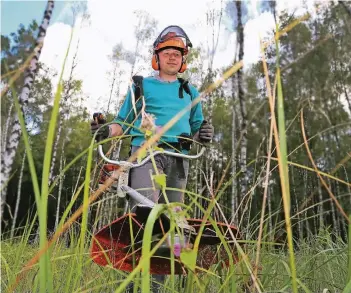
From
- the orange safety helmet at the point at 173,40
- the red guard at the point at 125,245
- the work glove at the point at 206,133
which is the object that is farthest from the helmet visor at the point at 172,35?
the red guard at the point at 125,245

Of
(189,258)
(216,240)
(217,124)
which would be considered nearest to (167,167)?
(216,240)

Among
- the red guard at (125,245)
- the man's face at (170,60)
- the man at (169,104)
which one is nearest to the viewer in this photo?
the red guard at (125,245)

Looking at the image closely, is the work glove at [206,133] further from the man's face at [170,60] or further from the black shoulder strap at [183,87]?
the man's face at [170,60]

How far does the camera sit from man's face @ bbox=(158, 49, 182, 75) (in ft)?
8.43

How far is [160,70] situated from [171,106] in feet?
0.87

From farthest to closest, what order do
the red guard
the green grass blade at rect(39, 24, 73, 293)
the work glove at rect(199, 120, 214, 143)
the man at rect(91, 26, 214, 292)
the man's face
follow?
the man's face
the man at rect(91, 26, 214, 292)
the work glove at rect(199, 120, 214, 143)
the red guard
the green grass blade at rect(39, 24, 73, 293)

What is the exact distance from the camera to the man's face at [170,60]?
2.57 metres

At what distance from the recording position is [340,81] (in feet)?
63.9

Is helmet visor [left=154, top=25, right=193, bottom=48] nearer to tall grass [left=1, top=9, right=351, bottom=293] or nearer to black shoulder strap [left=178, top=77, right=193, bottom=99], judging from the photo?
black shoulder strap [left=178, top=77, right=193, bottom=99]

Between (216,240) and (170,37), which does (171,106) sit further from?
(216,240)

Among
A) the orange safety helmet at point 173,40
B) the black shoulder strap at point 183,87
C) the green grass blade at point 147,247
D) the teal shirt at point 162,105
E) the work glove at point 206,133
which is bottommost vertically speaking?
the green grass blade at point 147,247

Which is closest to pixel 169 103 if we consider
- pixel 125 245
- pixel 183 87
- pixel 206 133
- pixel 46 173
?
pixel 183 87

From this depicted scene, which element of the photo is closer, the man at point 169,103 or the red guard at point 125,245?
the red guard at point 125,245

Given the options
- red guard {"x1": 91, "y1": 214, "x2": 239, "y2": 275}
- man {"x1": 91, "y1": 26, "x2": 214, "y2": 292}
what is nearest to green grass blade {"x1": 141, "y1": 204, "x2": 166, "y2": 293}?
red guard {"x1": 91, "y1": 214, "x2": 239, "y2": 275}
